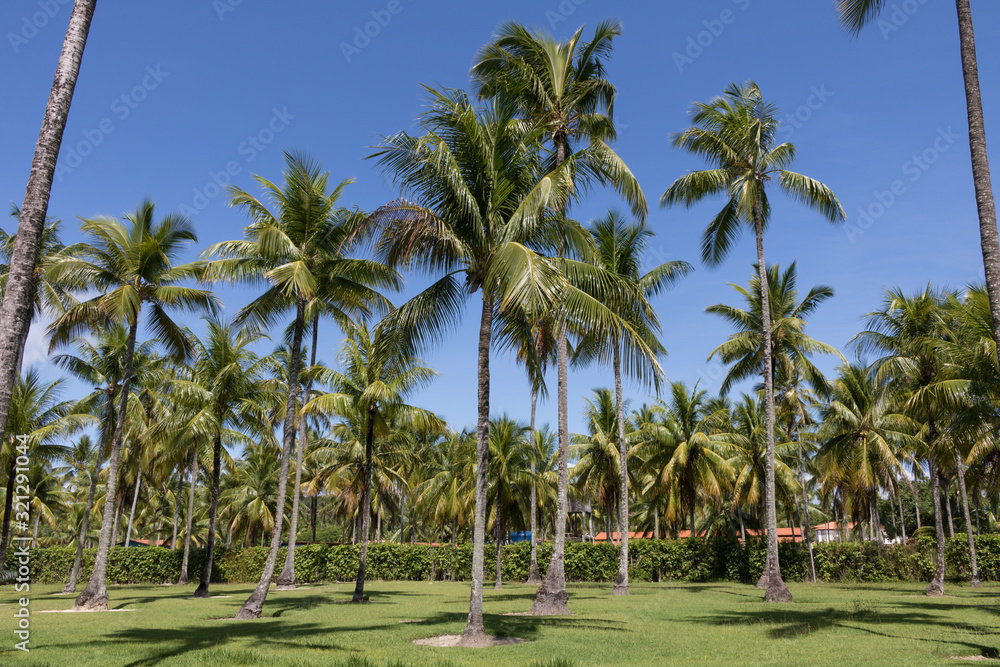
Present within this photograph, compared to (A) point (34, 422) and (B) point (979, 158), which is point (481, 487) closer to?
(B) point (979, 158)

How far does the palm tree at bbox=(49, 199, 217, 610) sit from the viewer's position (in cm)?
1822

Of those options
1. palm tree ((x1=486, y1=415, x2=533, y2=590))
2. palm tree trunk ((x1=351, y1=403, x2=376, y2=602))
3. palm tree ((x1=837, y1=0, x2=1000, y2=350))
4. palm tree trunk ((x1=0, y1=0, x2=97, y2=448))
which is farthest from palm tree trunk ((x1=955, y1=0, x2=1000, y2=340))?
palm tree ((x1=486, y1=415, x2=533, y2=590))

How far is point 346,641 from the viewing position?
11.9 meters

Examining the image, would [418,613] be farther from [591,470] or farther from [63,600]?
[591,470]

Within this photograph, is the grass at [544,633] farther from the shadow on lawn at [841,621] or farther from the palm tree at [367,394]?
the palm tree at [367,394]

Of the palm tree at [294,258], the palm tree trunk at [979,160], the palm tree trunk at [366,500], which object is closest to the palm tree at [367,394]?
the palm tree trunk at [366,500]

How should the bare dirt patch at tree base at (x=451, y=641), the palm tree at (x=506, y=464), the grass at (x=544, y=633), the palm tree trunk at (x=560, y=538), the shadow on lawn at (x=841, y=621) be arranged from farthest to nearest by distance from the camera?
the palm tree at (x=506, y=464), the palm tree trunk at (x=560, y=538), the shadow on lawn at (x=841, y=621), the bare dirt patch at tree base at (x=451, y=641), the grass at (x=544, y=633)

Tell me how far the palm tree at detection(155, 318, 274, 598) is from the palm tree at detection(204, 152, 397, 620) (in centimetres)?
596

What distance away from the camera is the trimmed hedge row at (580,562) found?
29250 mm

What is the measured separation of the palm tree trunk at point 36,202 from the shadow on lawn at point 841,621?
40.8 feet

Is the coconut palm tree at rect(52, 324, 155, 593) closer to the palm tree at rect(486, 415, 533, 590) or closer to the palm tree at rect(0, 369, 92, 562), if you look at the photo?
the palm tree at rect(0, 369, 92, 562)

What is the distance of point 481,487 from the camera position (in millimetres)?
12578

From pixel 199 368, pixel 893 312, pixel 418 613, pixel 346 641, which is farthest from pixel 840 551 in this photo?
pixel 199 368

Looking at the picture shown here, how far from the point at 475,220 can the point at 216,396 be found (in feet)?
55.2
